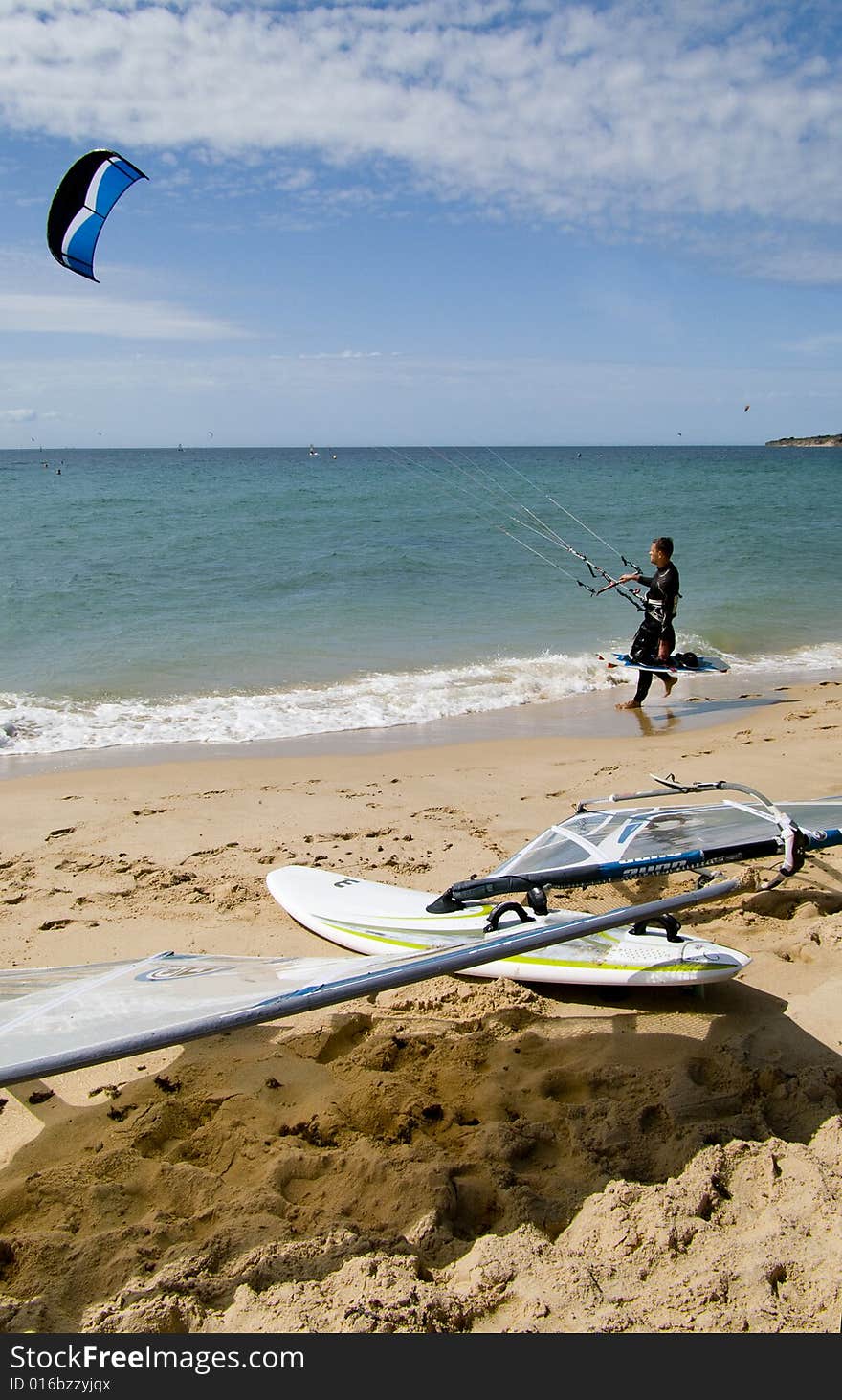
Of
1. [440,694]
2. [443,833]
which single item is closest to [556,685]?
[440,694]

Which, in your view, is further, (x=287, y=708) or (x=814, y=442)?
(x=814, y=442)

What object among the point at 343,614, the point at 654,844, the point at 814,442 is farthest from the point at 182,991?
the point at 814,442

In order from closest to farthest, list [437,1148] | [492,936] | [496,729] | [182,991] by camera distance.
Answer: [437,1148] < [182,991] < [492,936] < [496,729]

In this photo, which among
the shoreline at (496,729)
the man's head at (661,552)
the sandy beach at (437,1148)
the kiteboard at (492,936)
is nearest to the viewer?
the sandy beach at (437,1148)

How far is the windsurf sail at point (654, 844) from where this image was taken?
3.92 m

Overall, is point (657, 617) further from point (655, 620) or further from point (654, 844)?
point (654, 844)

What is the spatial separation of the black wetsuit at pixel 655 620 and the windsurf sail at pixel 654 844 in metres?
4.72

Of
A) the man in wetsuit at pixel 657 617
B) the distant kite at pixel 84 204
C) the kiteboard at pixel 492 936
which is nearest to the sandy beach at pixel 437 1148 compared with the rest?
the kiteboard at pixel 492 936

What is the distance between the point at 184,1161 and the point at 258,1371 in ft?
2.90

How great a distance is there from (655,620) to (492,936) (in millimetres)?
6251

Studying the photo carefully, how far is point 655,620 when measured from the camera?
930 cm

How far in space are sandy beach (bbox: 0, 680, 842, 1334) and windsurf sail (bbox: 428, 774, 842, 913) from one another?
15.8 inches

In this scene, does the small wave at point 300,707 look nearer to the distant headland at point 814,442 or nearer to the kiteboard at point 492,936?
the kiteboard at point 492,936

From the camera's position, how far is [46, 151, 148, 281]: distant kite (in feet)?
24.5
